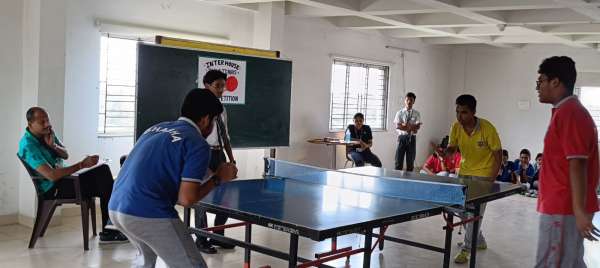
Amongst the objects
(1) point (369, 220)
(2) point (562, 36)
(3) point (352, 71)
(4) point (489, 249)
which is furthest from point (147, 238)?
(2) point (562, 36)

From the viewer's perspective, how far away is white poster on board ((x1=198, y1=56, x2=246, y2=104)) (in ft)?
20.5

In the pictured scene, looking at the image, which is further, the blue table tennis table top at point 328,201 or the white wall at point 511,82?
the white wall at point 511,82

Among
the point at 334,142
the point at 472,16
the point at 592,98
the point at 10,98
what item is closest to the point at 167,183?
the point at 10,98

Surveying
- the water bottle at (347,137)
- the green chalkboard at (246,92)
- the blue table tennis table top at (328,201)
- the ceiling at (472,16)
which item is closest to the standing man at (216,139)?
the blue table tennis table top at (328,201)

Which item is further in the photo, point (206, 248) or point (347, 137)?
point (347, 137)

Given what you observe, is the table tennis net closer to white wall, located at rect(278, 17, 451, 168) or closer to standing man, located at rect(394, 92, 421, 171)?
white wall, located at rect(278, 17, 451, 168)

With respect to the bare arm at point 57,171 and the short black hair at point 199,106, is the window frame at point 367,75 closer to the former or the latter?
the bare arm at point 57,171

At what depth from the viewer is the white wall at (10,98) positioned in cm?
552

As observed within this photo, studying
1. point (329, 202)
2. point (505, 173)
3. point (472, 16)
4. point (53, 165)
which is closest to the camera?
point (329, 202)

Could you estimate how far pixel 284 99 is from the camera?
23.8 ft

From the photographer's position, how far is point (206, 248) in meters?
4.96

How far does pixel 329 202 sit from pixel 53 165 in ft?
8.73

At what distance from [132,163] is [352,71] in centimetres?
773

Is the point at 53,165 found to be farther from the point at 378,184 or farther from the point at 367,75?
the point at 367,75
